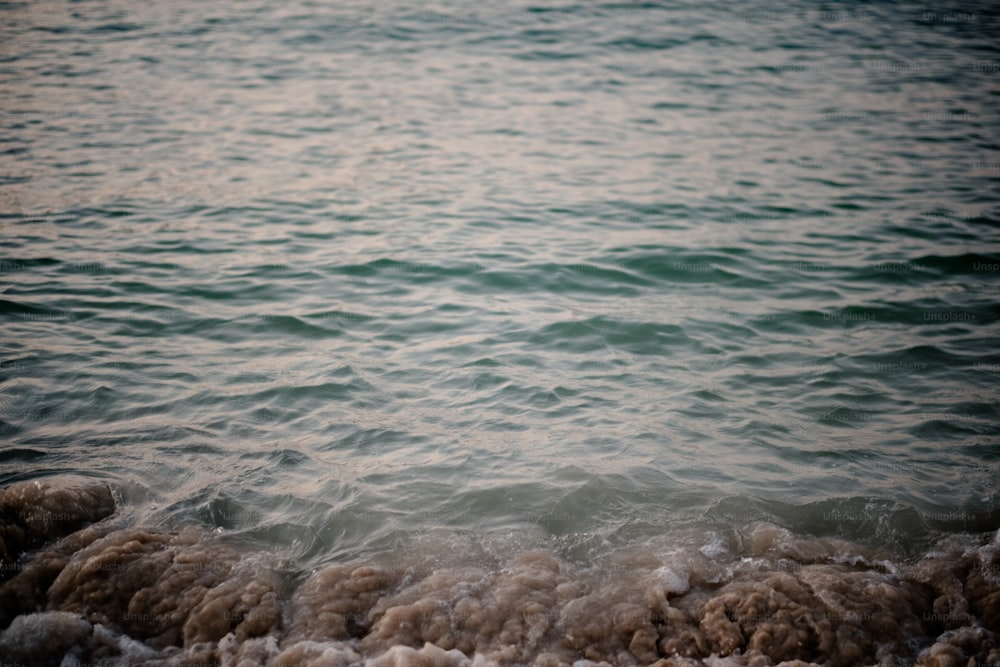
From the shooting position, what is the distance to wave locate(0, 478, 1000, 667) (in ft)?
13.1

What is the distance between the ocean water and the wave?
0.9 inches

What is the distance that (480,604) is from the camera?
14.0 ft

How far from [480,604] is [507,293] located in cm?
452

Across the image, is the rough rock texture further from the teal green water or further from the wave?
the teal green water

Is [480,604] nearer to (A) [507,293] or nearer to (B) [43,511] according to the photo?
(B) [43,511]

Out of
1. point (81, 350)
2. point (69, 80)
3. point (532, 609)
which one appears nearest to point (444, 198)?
point (81, 350)

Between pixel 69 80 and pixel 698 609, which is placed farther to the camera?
pixel 69 80

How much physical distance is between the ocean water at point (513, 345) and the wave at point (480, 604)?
2 cm

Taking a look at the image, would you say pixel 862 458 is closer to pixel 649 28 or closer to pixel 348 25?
pixel 649 28

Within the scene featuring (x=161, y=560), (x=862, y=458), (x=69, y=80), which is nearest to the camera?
(x=161, y=560)

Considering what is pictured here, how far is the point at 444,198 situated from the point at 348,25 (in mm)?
10750

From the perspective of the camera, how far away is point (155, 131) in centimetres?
1255

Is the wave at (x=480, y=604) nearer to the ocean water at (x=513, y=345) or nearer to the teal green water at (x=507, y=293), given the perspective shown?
the ocean water at (x=513, y=345)

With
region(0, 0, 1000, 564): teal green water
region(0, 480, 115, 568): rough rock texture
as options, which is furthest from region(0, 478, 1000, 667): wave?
region(0, 0, 1000, 564): teal green water
